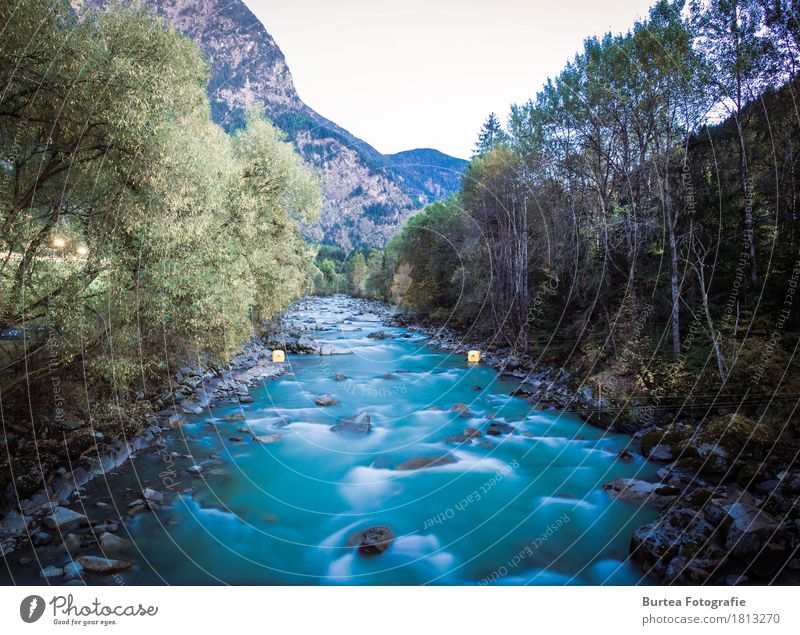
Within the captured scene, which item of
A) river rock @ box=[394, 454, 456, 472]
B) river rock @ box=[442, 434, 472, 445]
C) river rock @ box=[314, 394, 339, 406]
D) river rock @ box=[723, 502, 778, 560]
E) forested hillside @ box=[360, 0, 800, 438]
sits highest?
forested hillside @ box=[360, 0, 800, 438]

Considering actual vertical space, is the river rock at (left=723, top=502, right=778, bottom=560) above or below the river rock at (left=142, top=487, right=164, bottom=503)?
above

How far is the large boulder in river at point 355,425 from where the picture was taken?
1411cm

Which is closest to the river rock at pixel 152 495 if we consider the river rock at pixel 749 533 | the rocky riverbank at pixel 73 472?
the rocky riverbank at pixel 73 472

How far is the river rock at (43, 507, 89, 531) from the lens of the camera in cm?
728

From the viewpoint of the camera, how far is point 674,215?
15430 mm

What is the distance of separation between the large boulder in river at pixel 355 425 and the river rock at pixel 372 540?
598 centimetres

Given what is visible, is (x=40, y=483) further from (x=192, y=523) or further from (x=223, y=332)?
(x=223, y=332)

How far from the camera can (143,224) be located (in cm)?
943

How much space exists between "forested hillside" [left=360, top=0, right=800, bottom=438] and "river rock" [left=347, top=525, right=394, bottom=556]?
336 inches

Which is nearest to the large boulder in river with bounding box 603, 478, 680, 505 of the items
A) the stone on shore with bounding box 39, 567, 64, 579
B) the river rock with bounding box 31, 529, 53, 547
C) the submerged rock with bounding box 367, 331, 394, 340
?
the stone on shore with bounding box 39, 567, 64, 579

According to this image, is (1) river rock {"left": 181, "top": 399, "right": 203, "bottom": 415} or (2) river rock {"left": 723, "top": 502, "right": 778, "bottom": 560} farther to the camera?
(1) river rock {"left": 181, "top": 399, "right": 203, "bottom": 415}

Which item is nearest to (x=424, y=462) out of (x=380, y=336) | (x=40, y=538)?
(x=40, y=538)

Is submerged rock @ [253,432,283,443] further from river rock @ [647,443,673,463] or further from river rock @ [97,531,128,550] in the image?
river rock @ [647,443,673,463]

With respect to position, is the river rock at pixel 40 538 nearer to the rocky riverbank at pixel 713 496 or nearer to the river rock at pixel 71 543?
the river rock at pixel 71 543
